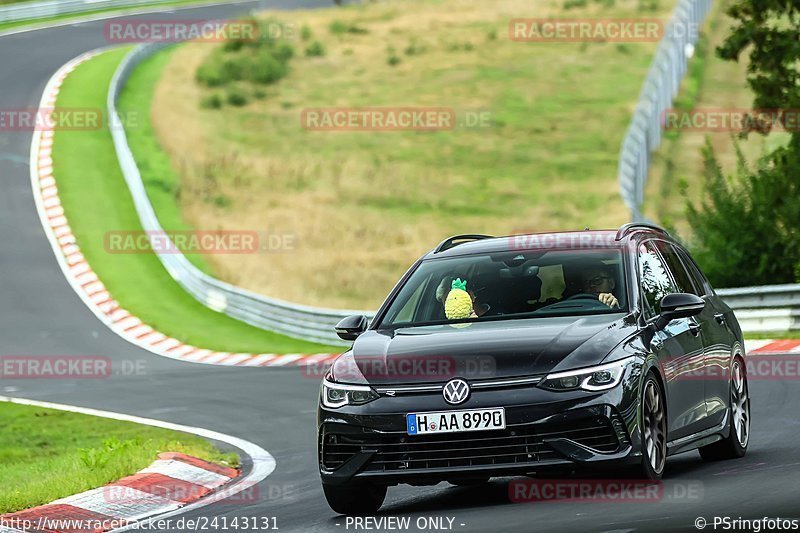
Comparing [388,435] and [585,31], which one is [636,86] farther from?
[388,435]

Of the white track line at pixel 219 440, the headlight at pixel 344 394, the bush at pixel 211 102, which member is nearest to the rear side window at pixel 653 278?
the headlight at pixel 344 394

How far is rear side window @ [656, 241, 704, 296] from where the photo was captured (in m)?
10.8

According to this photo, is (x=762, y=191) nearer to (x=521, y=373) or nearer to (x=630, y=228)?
(x=630, y=228)

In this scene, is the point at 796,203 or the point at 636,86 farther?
the point at 636,86

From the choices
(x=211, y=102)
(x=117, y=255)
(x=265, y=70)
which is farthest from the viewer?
(x=265, y=70)

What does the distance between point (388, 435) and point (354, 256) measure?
28191 mm

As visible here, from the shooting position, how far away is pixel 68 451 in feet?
49.6

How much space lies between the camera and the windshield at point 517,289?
9719mm

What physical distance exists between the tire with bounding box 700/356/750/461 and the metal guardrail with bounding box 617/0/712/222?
54.4 ft

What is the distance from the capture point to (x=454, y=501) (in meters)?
9.77

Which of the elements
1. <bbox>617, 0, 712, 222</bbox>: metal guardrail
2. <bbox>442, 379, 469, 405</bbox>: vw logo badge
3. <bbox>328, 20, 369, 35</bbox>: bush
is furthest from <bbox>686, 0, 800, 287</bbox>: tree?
<bbox>328, 20, 369, 35</bbox>: bush

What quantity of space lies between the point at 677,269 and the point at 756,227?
1577 centimetres

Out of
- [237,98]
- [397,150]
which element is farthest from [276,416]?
[237,98]

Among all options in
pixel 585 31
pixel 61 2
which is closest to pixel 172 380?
pixel 585 31
